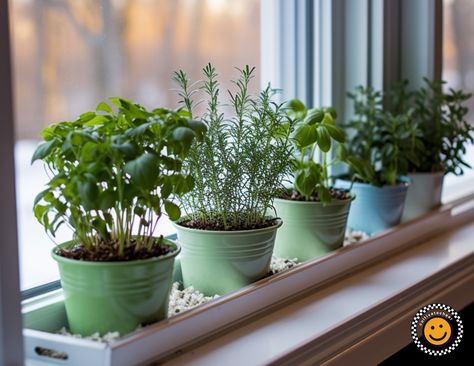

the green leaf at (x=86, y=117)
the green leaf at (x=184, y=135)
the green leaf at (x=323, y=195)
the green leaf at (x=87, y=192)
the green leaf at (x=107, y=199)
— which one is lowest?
the green leaf at (x=323, y=195)

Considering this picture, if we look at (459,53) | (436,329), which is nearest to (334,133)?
(436,329)

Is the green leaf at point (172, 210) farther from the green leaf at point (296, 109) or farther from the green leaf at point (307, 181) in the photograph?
the green leaf at point (296, 109)

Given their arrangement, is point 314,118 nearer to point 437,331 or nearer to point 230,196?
point 230,196

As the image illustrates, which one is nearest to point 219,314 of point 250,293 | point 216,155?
point 250,293

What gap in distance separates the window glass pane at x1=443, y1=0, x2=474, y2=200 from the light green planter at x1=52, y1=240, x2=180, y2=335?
54.6 inches

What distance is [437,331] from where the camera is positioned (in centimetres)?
135

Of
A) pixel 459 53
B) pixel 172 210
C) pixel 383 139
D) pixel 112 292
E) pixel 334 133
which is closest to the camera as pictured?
pixel 112 292

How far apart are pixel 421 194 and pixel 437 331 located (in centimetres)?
46

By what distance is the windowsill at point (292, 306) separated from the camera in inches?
37.6

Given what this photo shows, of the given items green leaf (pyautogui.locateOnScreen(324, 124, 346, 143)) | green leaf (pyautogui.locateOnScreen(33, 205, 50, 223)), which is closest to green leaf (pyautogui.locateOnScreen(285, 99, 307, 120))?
green leaf (pyautogui.locateOnScreen(324, 124, 346, 143))

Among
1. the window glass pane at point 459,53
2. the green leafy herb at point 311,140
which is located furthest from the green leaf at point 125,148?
the window glass pane at point 459,53

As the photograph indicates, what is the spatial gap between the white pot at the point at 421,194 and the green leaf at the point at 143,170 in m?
0.97

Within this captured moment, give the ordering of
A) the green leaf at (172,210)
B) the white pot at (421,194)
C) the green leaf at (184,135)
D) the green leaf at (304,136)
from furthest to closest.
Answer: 1. the white pot at (421,194)
2. the green leaf at (304,136)
3. the green leaf at (172,210)
4. the green leaf at (184,135)

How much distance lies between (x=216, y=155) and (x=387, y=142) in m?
0.65
